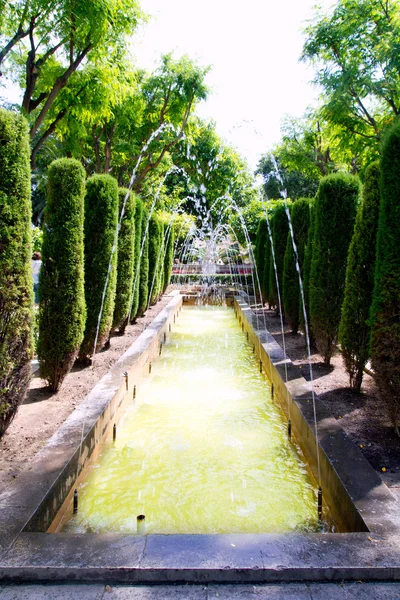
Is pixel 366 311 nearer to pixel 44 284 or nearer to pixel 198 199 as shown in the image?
pixel 44 284

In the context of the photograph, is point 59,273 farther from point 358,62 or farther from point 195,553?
point 358,62

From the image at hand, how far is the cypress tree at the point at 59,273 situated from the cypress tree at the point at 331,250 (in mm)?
3894

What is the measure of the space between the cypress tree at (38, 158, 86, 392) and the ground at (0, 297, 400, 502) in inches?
18.9

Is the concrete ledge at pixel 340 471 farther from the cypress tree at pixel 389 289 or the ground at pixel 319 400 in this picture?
the cypress tree at pixel 389 289

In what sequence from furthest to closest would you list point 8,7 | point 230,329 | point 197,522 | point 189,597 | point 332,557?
1. point 230,329
2. point 8,7
3. point 197,522
4. point 332,557
5. point 189,597

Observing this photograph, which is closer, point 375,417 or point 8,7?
point 375,417

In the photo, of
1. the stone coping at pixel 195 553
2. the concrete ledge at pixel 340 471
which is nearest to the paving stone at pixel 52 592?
the stone coping at pixel 195 553

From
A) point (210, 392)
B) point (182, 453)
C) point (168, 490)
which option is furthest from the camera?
point (210, 392)

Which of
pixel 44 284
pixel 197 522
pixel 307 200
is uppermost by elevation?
pixel 307 200

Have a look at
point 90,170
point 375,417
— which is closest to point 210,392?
point 375,417

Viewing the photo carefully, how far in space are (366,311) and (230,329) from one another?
7455 mm

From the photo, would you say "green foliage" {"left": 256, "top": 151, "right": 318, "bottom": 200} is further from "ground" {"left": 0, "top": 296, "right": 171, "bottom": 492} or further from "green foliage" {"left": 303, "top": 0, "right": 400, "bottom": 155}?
"ground" {"left": 0, "top": 296, "right": 171, "bottom": 492}

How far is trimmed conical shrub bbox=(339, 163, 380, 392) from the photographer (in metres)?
5.28

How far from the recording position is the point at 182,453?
14.7 ft
